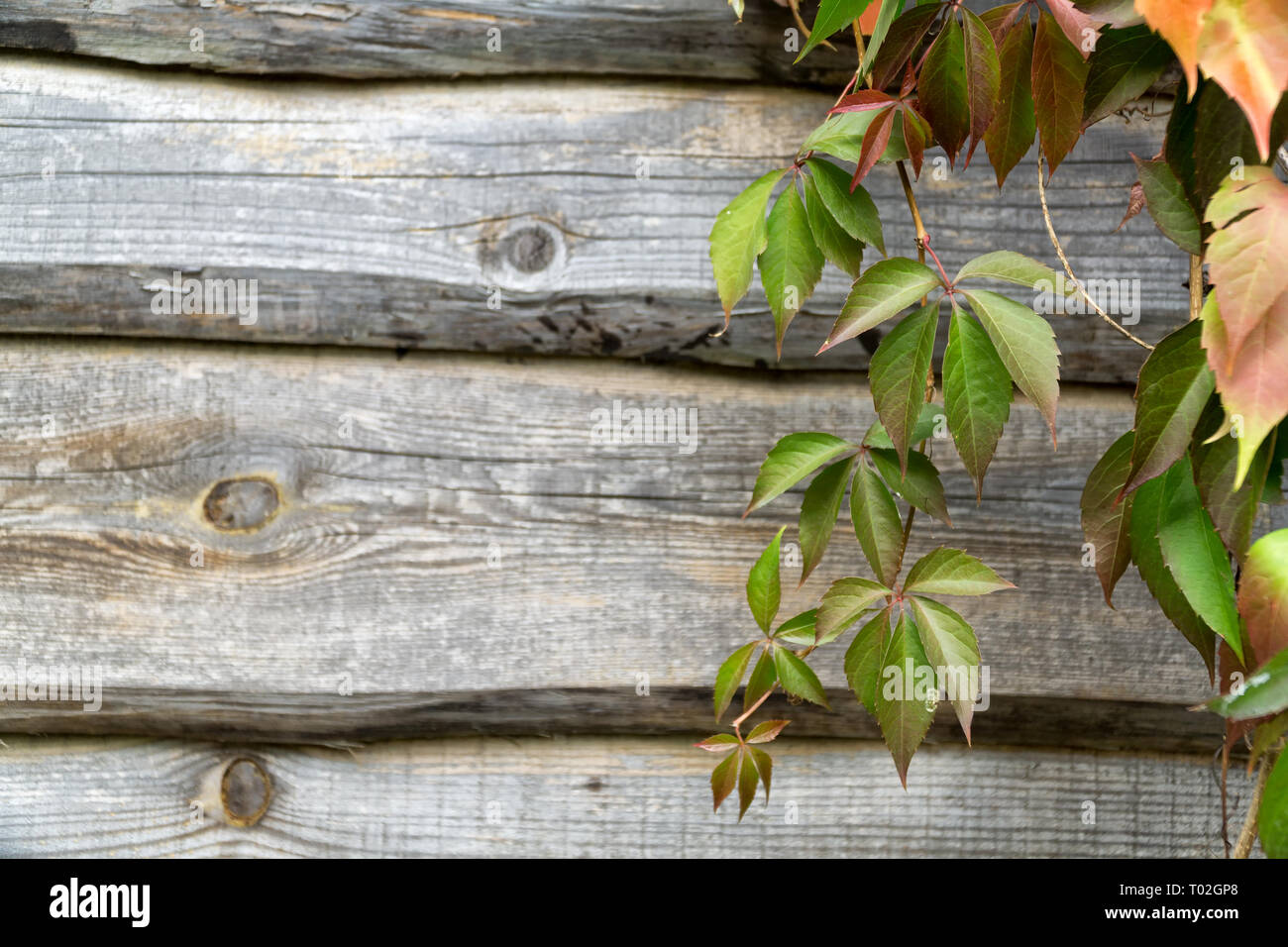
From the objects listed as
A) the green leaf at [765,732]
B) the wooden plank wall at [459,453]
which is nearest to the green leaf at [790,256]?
the wooden plank wall at [459,453]

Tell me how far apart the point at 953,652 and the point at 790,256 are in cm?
31

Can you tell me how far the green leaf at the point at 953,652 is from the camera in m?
0.56

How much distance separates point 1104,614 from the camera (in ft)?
2.91

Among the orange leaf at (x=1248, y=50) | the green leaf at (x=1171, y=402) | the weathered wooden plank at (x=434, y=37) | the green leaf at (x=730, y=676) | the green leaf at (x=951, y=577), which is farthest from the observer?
the weathered wooden plank at (x=434, y=37)

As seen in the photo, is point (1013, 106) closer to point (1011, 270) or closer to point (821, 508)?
point (1011, 270)

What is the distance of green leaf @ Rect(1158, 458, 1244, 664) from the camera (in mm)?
505

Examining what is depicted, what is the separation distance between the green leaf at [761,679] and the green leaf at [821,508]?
0.27 feet

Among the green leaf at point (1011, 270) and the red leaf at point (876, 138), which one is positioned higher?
the red leaf at point (876, 138)

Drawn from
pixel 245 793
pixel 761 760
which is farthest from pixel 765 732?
pixel 245 793

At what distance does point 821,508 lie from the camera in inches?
26.9

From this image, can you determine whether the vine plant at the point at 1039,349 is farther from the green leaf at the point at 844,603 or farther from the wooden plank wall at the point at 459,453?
the wooden plank wall at the point at 459,453

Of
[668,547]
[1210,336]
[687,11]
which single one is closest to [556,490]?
[668,547]

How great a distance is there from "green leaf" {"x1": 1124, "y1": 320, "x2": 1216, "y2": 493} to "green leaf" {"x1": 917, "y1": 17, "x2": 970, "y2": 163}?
0.59ft

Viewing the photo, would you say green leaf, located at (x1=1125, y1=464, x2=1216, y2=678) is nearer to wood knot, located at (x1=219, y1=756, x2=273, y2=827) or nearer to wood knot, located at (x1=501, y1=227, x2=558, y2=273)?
wood knot, located at (x1=501, y1=227, x2=558, y2=273)
